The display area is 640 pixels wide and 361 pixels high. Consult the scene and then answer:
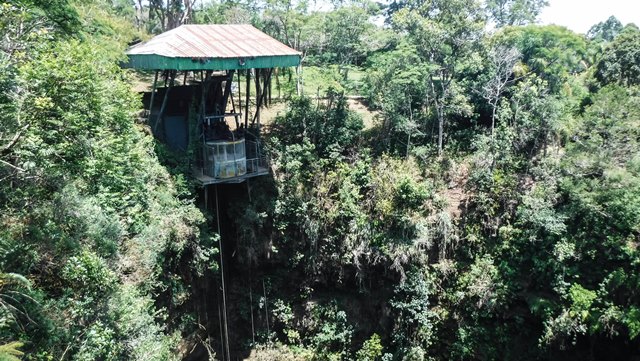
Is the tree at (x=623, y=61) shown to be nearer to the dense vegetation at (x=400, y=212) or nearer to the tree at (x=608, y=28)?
the dense vegetation at (x=400, y=212)

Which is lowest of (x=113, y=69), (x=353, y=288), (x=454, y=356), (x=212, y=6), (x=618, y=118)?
(x=454, y=356)

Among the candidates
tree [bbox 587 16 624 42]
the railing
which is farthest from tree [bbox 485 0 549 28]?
tree [bbox 587 16 624 42]

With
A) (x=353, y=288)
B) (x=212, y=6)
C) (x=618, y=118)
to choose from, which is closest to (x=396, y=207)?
(x=353, y=288)

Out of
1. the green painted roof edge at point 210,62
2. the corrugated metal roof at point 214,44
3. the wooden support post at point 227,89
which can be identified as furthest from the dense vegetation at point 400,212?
the wooden support post at point 227,89

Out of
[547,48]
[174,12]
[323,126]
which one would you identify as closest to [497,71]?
[547,48]

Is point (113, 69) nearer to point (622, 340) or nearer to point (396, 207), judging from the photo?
point (396, 207)

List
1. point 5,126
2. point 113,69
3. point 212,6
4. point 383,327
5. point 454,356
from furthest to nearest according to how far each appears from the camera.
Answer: point 212,6, point 383,327, point 454,356, point 113,69, point 5,126

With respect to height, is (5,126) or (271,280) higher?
(5,126)
